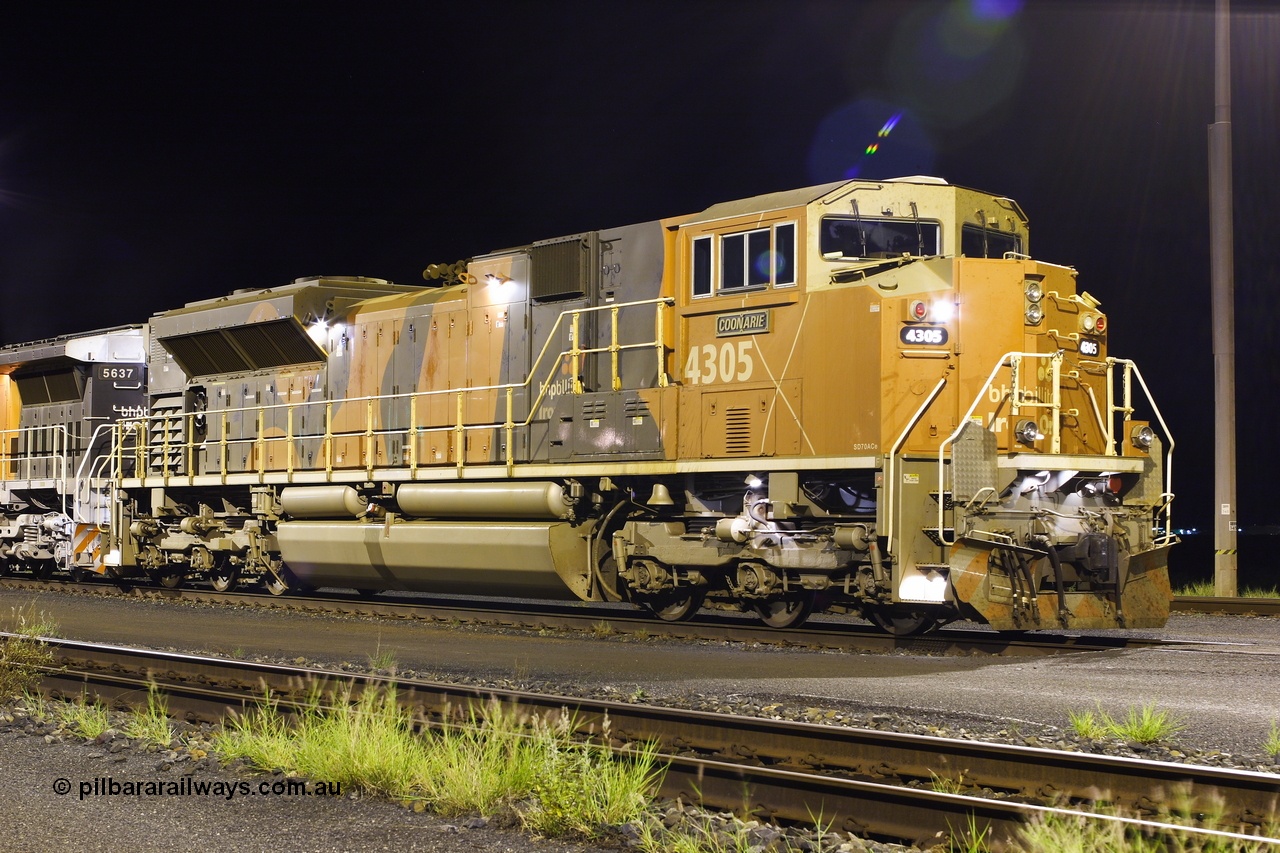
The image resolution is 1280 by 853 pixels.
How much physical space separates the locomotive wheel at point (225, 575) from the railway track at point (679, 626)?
0.53 m

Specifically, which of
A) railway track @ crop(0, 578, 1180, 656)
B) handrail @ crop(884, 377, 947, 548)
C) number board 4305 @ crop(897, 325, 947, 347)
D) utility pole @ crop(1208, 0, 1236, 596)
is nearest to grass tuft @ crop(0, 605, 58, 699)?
railway track @ crop(0, 578, 1180, 656)

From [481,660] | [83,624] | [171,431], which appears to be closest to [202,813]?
[481,660]

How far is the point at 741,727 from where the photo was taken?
259 inches

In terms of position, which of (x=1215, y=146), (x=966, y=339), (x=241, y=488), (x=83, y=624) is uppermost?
A: (x=1215, y=146)

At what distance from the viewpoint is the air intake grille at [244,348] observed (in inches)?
656

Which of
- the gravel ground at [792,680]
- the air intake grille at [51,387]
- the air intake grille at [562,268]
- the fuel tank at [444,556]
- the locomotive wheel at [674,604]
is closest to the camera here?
the gravel ground at [792,680]

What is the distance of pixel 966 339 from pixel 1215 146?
691cm

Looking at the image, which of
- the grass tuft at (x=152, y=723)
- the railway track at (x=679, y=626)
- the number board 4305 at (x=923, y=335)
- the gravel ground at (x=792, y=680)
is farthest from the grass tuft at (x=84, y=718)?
the number board 4305 at (x=923, y=335)

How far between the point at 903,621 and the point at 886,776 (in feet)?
18.0

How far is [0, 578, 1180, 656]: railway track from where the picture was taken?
10.7 m

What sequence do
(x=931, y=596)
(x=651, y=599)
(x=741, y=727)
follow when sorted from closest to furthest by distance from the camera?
(x=741, y=727)
(x=931, y=596)
(x=651, y=599)

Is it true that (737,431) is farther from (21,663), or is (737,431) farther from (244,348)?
(244,348)

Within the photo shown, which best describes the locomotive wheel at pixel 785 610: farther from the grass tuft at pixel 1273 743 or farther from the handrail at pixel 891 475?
the grass tuft at pixel 1273 743

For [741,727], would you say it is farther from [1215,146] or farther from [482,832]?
[1215,146]
